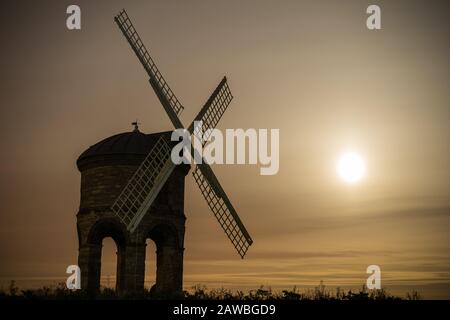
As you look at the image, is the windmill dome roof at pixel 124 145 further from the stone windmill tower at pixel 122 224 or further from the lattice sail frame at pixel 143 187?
the lattice sail frame at pixel 143 187

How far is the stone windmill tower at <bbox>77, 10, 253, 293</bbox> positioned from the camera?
92.4 feet

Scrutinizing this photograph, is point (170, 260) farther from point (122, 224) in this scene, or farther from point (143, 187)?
point (143, 187)

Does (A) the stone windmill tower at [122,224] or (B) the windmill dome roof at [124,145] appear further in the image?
(B) the windmill dome roof at [124,145]

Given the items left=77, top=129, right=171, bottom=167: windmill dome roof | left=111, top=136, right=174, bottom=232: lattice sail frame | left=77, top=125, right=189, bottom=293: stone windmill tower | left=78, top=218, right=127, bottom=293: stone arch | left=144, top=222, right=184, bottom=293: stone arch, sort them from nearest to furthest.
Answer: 1. left=111, top=136, right=174, bottom=232: lattice sail frame
2. left=77, top=125, right=189, bottom=293: stone windmill tower
3. left=78, top=218, right=127, bottom=293: stone arch
4. left=77, top=129, right=171, bottom=167: windmill dome roof
5. left=144, top=222, right=184, bottom=293: stone arch

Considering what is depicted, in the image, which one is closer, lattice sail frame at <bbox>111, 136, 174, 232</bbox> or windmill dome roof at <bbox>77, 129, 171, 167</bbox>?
lattice sail frame at <bbox>111, 136, 174, 232</bbox>

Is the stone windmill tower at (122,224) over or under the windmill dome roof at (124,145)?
under

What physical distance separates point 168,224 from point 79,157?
5.14m

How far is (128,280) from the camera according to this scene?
28016mm

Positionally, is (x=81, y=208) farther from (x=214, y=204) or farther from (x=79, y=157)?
(x=214, y=204)

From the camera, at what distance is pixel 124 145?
29250 mm

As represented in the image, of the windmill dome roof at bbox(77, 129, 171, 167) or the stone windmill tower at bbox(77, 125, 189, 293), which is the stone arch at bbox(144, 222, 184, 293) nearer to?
the stone windmill tower at bbox(77, 125, 189, 293)

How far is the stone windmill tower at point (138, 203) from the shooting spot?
2817 cm
